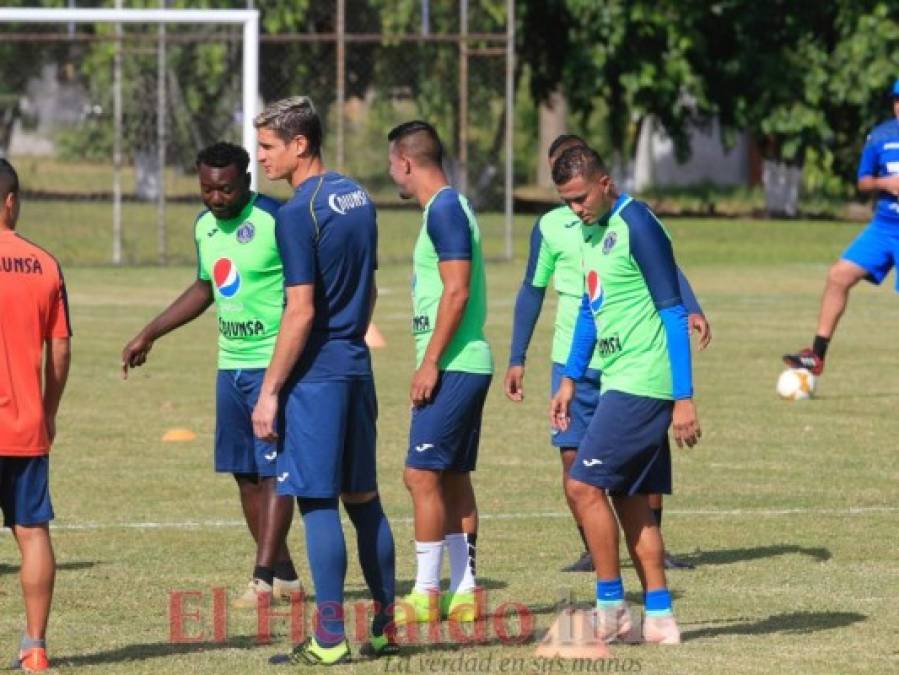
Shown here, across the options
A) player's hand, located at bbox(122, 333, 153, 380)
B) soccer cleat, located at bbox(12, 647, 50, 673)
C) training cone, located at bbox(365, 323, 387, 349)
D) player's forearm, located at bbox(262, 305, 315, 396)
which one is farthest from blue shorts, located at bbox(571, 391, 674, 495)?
training cone, located at bbox(365, 323, 387, 349)

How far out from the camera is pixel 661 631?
7.75 m

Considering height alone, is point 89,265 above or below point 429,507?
below

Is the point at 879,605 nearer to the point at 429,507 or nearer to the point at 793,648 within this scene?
the point at 793,648

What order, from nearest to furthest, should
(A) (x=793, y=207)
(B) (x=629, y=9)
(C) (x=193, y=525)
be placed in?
(C) (x=193, y=525)
(B) (x=629, y=9)
(A) (x=793, y=207)

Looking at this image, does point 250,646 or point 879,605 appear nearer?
point 250,646

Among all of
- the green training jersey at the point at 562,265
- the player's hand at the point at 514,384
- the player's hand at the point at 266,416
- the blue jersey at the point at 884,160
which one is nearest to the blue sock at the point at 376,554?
the player's hand at the point at 266,416

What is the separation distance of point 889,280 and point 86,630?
22.5 metres

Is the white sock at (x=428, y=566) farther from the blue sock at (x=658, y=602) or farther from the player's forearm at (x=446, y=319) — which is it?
the blue sock at (x=658, y=602)

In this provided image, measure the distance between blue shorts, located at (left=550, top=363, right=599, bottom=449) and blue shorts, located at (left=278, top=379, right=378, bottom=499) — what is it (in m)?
2.14

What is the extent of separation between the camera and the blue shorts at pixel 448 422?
818 centimetres

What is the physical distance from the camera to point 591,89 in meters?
40.2

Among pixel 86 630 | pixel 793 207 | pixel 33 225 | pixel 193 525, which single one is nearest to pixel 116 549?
pixel 193 525

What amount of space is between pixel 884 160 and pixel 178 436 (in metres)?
5.44

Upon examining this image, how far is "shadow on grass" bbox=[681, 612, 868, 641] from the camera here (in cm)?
804
